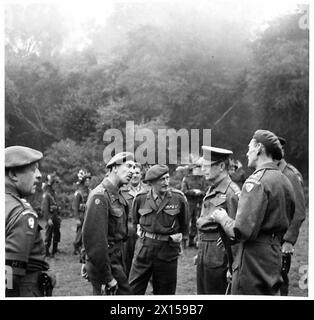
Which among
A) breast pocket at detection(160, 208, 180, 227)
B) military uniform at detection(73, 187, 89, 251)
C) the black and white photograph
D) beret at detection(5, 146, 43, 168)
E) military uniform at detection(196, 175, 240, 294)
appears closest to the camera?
beret at detection(5, 146, 43, 168)

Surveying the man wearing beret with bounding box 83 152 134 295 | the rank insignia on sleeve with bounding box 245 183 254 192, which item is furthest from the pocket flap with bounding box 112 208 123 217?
the rank insignia on sleeve with bounding box 245 183 254 192

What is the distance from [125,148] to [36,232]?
693 centimetres

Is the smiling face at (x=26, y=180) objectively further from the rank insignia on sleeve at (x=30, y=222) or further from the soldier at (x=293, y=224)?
the soldier at (x=293, y=224)

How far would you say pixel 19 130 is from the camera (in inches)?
404

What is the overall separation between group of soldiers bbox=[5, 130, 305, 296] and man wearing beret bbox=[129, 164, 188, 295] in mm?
13

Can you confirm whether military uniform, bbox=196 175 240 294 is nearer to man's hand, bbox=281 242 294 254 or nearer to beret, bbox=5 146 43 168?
man's hand, bbox=281 242 294 254

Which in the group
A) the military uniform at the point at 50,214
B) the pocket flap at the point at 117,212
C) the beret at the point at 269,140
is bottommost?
the military uniform at the point at 50,214

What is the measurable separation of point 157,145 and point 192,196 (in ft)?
5.43

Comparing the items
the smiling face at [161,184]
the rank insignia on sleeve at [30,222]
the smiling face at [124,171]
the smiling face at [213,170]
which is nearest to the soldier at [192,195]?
the smiling face at [161,184]

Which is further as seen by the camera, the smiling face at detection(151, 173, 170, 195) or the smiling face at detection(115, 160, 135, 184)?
the smiling face at detection(151, 173, 170, 195)

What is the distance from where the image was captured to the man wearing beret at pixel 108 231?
14.1ft

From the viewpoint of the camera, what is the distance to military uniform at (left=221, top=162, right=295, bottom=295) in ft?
12.2

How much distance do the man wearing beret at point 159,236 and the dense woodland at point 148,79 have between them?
282cm
